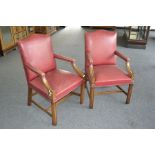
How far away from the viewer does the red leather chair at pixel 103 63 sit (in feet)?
6.64

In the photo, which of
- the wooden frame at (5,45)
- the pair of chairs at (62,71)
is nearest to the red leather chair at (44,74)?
the pair of chairs at (62,71)

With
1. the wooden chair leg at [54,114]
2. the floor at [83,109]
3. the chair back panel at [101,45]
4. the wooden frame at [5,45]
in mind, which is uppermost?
the chair back panel at [101,45]

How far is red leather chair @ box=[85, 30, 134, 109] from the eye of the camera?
2025mm

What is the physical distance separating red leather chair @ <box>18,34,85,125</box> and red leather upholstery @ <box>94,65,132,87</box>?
0.21m

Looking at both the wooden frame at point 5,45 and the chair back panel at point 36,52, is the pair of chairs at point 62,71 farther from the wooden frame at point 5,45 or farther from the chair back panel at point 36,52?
the wooden frame at point 5,45

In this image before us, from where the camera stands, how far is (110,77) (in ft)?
6.66

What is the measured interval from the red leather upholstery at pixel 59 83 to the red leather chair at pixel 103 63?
224 mm

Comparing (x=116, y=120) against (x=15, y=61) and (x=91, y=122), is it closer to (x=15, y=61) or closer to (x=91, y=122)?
(x=91, y=122)

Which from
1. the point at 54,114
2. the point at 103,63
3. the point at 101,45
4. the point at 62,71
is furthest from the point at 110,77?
the point at 54,114

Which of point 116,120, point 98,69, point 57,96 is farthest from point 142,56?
point 57,96

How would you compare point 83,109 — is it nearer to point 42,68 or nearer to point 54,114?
point 54,114

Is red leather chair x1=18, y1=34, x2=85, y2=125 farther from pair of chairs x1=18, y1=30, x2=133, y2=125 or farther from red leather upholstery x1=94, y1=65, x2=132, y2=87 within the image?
red leather upholstery x1=94, y1=65, x2=132, y2=87

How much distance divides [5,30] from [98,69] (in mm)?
2581

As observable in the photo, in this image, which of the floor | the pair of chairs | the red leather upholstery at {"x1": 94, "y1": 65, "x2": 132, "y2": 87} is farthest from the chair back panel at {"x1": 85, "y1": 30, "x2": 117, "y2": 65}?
the floor
